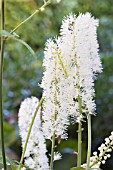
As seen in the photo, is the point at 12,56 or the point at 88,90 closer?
the point at 88,90

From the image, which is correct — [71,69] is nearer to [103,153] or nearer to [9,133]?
[103,153]

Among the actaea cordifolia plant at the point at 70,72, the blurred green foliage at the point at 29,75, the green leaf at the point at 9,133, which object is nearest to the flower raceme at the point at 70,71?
the actaea cordifolia plant at the point at 70,72

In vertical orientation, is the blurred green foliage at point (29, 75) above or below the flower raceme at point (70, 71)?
above

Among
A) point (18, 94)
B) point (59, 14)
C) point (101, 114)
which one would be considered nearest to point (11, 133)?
point (18, 94)

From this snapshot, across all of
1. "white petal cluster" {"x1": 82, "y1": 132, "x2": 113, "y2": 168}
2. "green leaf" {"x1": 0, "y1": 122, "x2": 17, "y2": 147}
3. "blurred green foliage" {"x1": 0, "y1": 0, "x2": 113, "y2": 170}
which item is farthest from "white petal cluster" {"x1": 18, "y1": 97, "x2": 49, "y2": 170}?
"blurred green foliage" {"x1": 0, "y1": 0, "x2": 113, "y2": 170}

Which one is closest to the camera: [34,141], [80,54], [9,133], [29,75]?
[80,54]

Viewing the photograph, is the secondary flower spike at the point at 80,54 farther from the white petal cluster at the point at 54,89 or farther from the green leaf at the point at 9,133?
the green leaf at the point at 9,133

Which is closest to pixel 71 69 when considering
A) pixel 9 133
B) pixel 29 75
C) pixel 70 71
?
pixel 70 71

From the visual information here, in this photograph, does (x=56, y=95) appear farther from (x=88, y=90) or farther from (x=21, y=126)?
(x=21, y=126)
